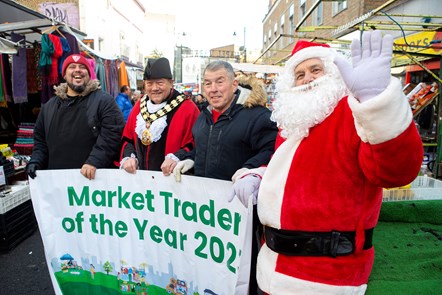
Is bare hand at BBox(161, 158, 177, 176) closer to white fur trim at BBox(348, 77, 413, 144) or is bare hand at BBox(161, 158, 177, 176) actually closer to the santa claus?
the santa claus

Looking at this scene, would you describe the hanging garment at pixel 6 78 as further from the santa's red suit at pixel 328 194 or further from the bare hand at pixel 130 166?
the santa's red suit at pixel 328 194

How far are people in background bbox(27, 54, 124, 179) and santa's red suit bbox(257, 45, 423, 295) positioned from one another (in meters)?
1.85

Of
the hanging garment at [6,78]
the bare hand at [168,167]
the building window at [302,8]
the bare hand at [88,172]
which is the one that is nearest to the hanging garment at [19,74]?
the hanging garment at [6,78]

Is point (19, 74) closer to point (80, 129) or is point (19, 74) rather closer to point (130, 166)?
point (80, 129)

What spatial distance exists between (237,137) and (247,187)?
59cm

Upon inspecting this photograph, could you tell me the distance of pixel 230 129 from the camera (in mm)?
2223

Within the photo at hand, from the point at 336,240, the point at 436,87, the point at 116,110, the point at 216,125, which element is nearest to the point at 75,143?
the point at 116,110

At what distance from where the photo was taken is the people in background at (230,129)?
2182mm

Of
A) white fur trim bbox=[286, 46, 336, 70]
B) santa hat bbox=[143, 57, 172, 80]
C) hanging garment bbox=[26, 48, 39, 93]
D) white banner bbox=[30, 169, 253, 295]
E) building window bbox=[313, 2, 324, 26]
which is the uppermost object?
building window bbox=[313, 2, 324, 26]

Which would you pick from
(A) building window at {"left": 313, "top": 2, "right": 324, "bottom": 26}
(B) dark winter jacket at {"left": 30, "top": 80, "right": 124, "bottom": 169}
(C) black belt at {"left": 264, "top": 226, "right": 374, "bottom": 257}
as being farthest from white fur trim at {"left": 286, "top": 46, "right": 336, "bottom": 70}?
(A) building window at {"left": 313, "top": 2, "right": 324, "bottom": 26}

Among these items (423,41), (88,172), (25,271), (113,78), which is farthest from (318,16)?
(25,271)

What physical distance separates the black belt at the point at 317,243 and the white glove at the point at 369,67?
22.6 inches

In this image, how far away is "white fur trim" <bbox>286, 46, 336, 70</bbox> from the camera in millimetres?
1511

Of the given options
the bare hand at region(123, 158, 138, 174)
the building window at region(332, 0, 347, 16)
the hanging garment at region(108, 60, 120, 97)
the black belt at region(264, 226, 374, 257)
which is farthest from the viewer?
the building window at region(332, 0, 347, 16)
